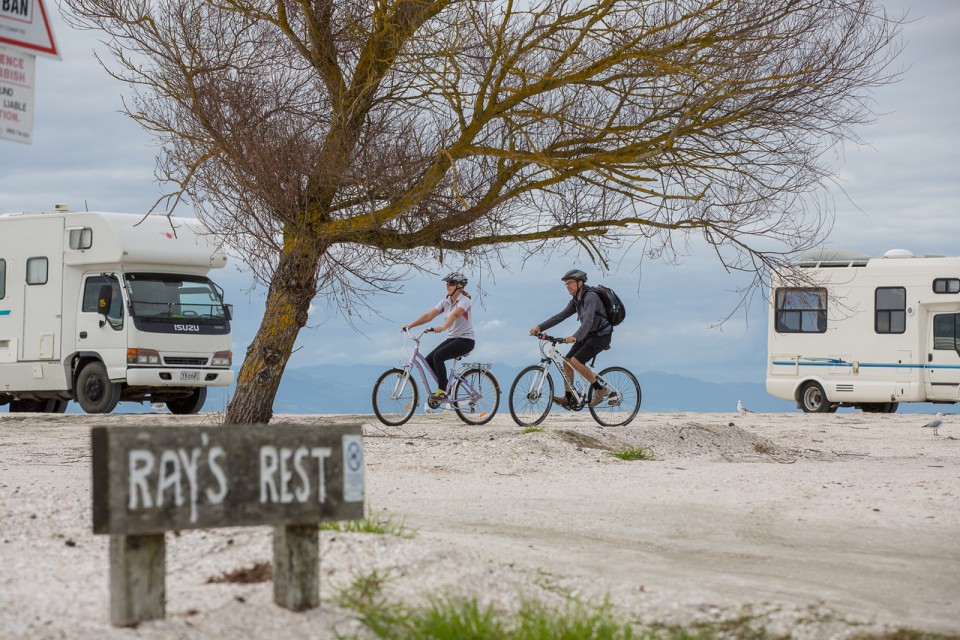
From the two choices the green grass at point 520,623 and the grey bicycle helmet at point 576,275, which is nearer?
the green grass at point 520,623

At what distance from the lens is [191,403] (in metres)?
20.9

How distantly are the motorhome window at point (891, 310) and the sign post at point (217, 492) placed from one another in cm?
2084

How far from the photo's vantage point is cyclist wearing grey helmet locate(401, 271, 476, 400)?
15.5 metres

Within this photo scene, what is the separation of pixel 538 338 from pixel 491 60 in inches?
181

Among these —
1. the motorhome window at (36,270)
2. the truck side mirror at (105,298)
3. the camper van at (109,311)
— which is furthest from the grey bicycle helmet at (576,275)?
the motorhome window at (36,270)

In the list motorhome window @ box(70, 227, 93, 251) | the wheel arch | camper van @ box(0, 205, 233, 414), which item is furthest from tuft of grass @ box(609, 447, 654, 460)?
the wheel arch

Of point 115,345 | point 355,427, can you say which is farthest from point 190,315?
point 355,427

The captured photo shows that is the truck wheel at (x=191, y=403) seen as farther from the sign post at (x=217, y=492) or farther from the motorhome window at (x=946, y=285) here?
the sign post at (x=217, y=492)

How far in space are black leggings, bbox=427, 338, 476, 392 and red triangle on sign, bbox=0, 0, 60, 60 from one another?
9.87m

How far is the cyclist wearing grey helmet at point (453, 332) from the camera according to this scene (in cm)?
1555

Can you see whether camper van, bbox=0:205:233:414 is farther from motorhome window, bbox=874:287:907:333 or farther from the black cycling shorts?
motorhome window, bbox=874:287:907:333

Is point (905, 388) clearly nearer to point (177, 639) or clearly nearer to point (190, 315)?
point (190, 315)

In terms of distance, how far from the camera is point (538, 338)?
50.4 ft

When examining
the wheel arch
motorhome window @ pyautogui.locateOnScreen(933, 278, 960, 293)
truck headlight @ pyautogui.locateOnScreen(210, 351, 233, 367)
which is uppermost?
motorhome window @ pyautogui.locateOnScreen(933, 278, 960, 293)
